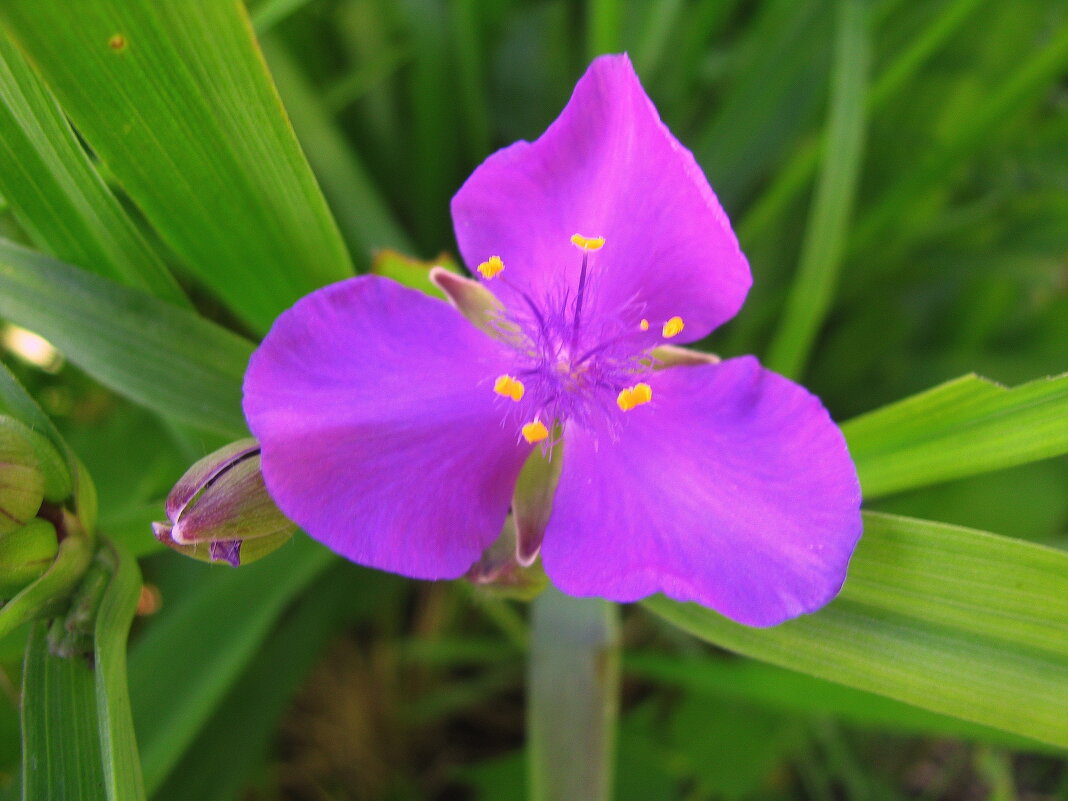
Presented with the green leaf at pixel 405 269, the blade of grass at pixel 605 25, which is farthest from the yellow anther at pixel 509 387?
the blade of grass at pixel 605 25

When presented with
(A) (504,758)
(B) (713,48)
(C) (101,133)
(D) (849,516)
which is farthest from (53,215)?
(B) (713,48)

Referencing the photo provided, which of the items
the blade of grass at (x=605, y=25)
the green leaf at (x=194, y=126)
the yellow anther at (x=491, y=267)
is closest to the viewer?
the green leaf at (x=194, y=126)

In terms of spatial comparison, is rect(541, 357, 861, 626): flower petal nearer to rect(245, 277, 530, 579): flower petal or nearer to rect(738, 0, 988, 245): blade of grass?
rect(245, 277, 530, 579): flower petal

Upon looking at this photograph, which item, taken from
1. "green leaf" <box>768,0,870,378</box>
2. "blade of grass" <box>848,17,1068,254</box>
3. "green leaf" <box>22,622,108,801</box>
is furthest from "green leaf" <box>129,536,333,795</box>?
"blade of grass" <box>848,17,1068,254</box>

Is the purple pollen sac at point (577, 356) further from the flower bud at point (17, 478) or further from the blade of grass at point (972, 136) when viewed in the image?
the blade of grass at point (972, 136)

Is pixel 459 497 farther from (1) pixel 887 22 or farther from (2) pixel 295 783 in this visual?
(1) pixel 887 22
